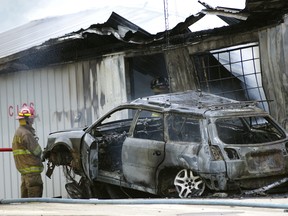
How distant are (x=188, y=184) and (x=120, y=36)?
4130mm

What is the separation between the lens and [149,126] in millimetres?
8344

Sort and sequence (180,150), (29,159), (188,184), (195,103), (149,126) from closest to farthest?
(188,184), (180,150), (195,103), (149,126), (29,159)

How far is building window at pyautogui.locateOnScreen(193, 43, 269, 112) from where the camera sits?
10.1 metres

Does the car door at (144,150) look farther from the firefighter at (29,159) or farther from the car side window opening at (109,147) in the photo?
the firefighter at (29,159)

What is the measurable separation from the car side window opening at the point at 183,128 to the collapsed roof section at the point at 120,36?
229 cm

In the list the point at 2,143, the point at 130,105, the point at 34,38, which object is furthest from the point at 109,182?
the point at 34,38

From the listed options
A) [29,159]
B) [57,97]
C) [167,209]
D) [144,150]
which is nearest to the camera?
[167,209]

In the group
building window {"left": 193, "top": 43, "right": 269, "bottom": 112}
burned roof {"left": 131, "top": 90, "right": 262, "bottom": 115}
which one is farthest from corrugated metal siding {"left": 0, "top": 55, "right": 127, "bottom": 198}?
burned roof {"left": 131, "top": 90, "right": 262, "bottom": 115}

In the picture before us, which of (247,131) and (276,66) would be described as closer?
(247,131)

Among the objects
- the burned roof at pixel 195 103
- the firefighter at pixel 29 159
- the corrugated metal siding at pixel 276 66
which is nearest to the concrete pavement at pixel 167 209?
the burned roof at pixel 195 103

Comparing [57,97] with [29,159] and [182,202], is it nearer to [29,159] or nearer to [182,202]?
[29,159]

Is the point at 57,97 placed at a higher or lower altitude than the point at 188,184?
→ higher

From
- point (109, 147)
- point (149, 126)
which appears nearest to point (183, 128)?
point (149, 126)

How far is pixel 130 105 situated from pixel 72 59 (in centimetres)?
382
